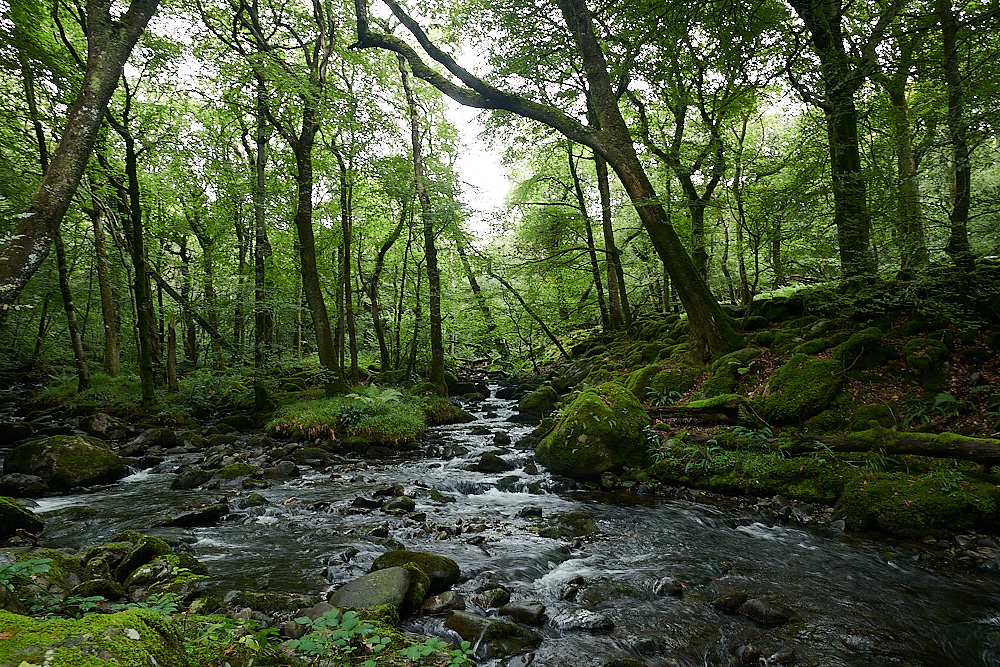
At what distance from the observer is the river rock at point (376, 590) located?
4.00m

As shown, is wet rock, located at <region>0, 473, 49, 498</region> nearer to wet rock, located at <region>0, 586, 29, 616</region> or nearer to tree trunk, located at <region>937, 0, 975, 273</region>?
wet rock, located at <region>0, 586, 29, 616</region>

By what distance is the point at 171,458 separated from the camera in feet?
35.0

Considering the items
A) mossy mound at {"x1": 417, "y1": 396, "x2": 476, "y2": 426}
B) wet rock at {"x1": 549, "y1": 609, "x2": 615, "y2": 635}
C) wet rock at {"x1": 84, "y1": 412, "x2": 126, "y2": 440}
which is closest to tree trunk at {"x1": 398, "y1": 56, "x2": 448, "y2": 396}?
mossy mound at {"x1": 417, "y1": 396, "x2": 476, "y2": 426}

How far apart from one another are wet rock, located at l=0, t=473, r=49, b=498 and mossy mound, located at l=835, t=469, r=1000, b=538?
42.3 feet

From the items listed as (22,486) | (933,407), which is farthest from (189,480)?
(933,407)

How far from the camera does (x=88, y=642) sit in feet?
5.43

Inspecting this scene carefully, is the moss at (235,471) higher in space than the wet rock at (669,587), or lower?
higher

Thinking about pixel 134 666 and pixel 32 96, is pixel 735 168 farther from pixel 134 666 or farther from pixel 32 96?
pixel 32 96

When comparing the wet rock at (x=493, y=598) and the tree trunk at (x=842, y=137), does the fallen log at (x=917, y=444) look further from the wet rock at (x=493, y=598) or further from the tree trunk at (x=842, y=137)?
the wet rock at (x=493, y=598)

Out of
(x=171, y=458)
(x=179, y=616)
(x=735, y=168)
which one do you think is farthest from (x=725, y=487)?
(x=171, y=458)

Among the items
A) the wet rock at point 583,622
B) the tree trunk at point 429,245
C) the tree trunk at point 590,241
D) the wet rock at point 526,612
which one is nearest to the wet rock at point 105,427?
the tree trunk at point 429,245

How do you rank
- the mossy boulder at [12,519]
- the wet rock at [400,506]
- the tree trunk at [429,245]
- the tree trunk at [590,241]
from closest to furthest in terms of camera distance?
1. the mossy boulder at [12,519]
2. the wet rock at [400,506]
3. the tree trunk at [590,241]
4. the tree trunk at [429,245]

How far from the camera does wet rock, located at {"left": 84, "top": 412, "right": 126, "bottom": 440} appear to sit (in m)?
12.3

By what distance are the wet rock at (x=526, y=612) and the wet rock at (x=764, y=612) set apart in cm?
189
